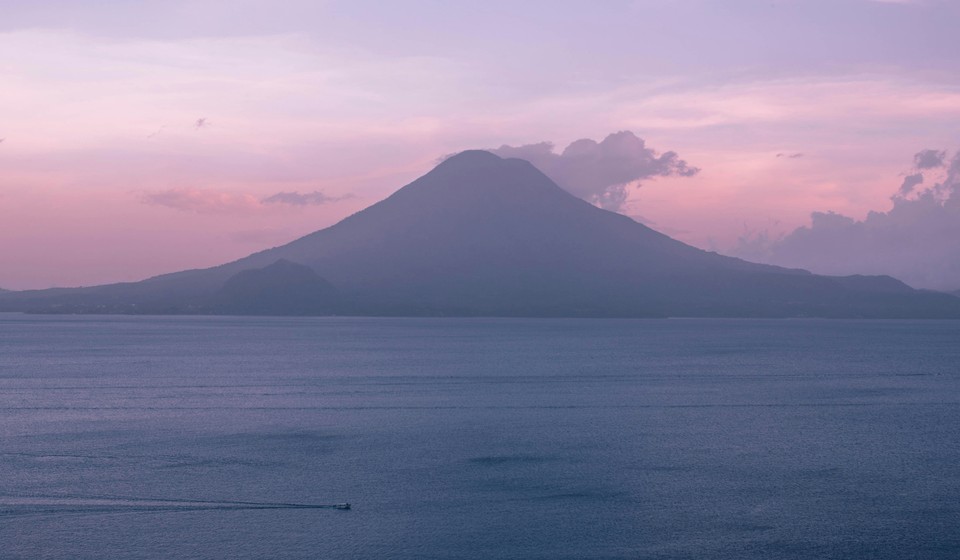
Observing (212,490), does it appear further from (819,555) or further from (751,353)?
(751,353)

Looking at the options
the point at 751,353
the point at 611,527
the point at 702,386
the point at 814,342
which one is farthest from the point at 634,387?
the point at 814,342

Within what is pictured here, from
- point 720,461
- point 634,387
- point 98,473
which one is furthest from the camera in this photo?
point 634,387

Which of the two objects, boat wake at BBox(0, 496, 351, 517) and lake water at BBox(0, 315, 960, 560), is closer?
lake water at BBox(0, 315, 960, 560)

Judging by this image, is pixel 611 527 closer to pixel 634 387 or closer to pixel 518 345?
pixel 634 387

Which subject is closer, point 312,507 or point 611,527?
point 611,527

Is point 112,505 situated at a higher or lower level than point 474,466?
higher

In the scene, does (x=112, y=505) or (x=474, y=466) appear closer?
(x=112, y=505)

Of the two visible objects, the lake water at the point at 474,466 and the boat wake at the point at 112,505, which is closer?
the lake water at the point at 474,466

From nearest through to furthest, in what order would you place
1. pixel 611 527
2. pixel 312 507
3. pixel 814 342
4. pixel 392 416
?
pixel 611 527 < pixel 312 507 < pixel 392 416 < pixel 814 342
